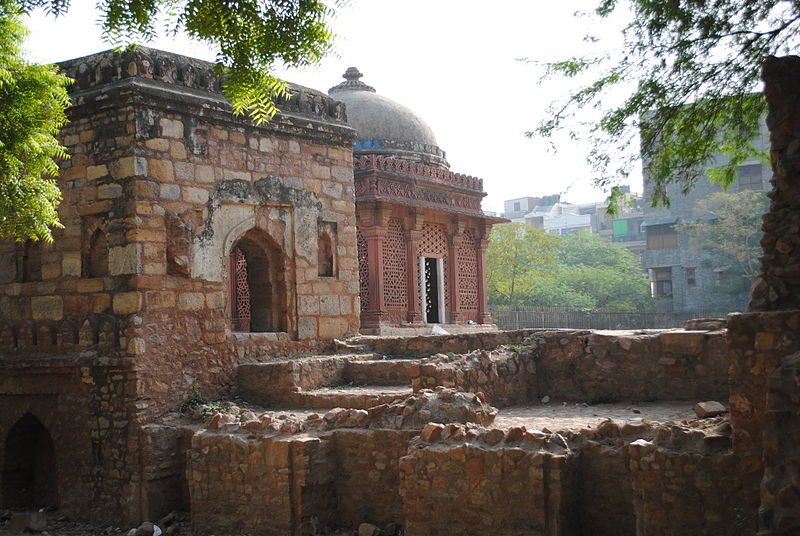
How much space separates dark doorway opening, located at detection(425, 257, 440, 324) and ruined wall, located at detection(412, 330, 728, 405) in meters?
7.53

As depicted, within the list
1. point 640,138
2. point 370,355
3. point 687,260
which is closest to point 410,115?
point 370,355

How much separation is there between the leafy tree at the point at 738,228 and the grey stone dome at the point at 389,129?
15175mm

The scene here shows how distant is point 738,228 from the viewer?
28.9m

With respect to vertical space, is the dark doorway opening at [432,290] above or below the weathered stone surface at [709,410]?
above

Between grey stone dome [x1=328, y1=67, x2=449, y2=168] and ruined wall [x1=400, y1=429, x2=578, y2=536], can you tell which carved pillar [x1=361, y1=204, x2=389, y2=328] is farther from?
ruined wall [x1=400, y1=429, x2=578, y2=536]

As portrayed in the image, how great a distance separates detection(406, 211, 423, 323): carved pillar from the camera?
15602 mm

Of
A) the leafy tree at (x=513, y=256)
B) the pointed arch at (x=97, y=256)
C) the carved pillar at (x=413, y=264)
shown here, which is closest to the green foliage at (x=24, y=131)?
the pointed arch at (x=97, y=256)

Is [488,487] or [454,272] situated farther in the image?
[454,272]

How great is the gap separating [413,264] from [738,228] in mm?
17727

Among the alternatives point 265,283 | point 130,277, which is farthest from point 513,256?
point 130,277

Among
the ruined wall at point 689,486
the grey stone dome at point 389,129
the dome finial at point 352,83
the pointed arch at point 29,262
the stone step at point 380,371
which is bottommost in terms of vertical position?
the ruined wall at point 689,486

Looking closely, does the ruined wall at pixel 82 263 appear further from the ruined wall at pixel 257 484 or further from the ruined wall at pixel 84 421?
the ruined wall at pixel 257 484

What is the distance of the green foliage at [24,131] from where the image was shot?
6324mm

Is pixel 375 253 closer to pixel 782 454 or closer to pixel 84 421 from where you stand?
pixel 84 421
